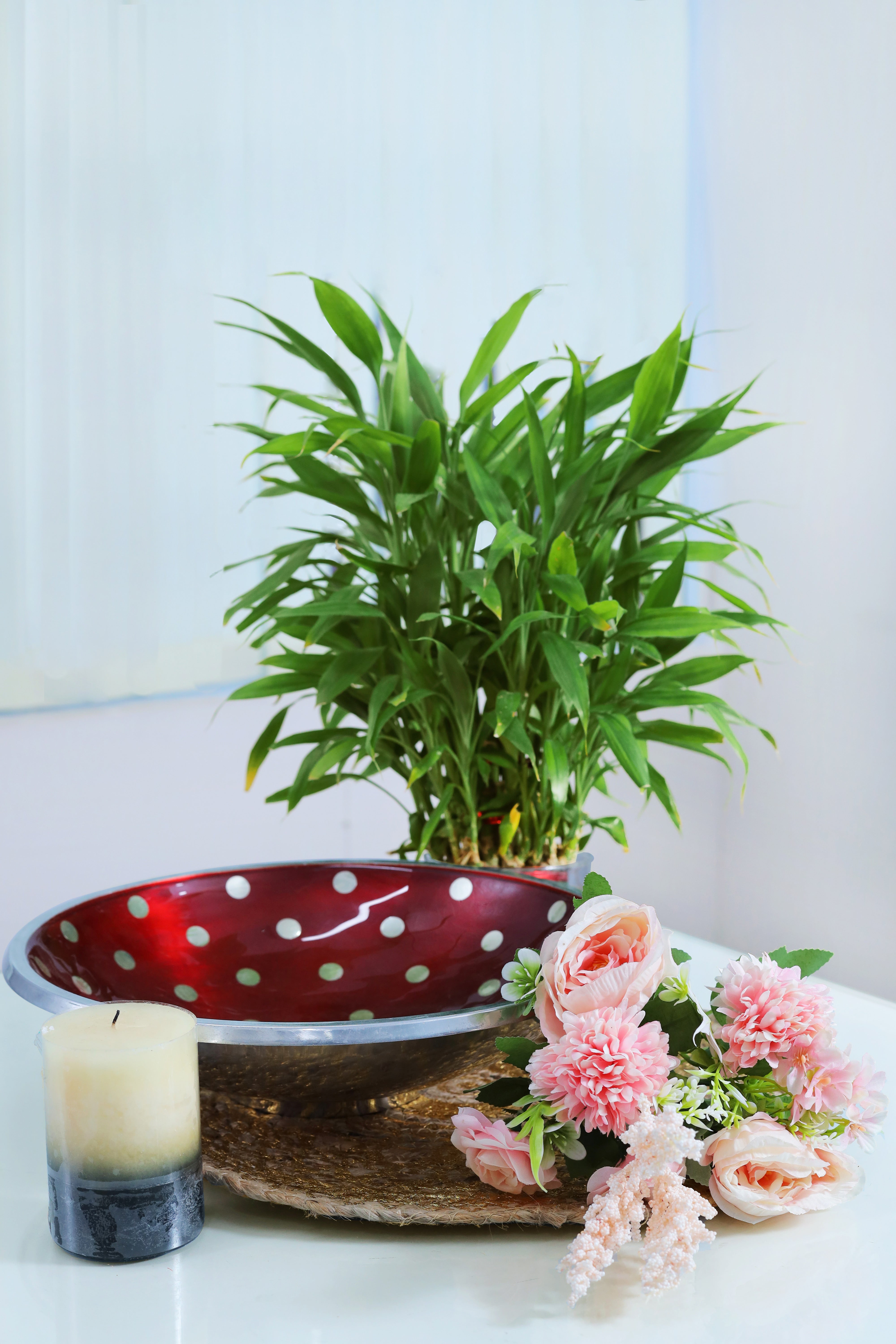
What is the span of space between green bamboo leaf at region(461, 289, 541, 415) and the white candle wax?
81 centimetres

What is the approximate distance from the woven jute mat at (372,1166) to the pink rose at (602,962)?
0.34 ft

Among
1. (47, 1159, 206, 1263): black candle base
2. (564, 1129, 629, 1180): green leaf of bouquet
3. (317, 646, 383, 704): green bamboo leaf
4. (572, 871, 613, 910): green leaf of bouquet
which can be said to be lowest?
(47, 1159, 206, 1263): black candle base

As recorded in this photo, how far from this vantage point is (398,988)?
34.4 inches

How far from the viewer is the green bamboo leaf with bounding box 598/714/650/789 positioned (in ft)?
3.66

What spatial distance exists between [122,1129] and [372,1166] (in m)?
0.18

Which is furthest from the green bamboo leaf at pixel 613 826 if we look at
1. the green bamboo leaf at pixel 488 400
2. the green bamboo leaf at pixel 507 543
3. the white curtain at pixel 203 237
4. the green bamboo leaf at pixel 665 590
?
the white curtain at pixel 203 237

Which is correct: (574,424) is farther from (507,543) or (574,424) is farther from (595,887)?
(595,887)

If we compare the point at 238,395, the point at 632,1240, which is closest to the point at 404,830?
the point at 238,395

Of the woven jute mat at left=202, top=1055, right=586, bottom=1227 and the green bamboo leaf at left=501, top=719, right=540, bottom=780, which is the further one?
the green bamboo leaf at left=501, top=719, right=540, bottom=780

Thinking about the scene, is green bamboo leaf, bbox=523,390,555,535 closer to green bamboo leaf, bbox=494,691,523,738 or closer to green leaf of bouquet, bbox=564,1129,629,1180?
green bamboo leaf, bbox=494,691,523,738

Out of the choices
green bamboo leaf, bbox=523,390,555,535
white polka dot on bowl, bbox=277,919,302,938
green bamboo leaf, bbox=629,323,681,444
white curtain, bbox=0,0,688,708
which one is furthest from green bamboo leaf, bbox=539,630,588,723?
white curtain, bbox=0,0,688,708

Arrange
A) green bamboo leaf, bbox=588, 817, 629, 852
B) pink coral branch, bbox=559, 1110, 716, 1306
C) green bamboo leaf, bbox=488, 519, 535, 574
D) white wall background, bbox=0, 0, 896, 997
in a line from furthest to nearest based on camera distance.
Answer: white wall background, bbox=0, 0, 896, 997 < green bamboo leaf, bbox=588, 817, 629, 852 < green bamboo leaf, bbox=488, 519, 535, 574 < pink coral branch, bbox=559, 1110, 716, 1306

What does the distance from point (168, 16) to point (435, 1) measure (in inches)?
24.4

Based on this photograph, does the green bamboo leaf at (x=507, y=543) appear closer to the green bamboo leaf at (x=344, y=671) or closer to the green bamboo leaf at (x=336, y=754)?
the green bamboo leaf at (x=344, y=671)
